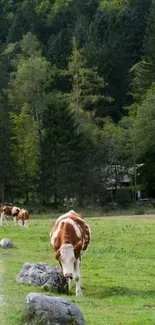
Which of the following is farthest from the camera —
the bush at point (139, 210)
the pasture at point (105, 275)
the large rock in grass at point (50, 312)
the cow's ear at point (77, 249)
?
the bush at point (139, 210)

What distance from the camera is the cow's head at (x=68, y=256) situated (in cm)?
1730

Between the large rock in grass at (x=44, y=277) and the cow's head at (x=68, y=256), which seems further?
the large rock in grass at (x=44, y=277)

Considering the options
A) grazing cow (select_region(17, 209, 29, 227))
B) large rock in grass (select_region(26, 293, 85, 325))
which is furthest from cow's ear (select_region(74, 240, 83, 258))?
grazing cow (select_region(17, 209, 29, 227))

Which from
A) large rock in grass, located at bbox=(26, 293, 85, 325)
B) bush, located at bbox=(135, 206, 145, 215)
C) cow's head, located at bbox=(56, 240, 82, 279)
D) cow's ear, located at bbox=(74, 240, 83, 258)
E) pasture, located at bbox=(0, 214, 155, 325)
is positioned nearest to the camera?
large rock in grass, located at bbox=(26, 293, 85, 325)

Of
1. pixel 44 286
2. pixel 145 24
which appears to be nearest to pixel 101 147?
pixel 145 24

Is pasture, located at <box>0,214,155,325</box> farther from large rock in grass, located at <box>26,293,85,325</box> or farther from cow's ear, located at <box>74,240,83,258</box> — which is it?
cow's ear, located at <box>74,240,83,258</box>

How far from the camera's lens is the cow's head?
17297mm

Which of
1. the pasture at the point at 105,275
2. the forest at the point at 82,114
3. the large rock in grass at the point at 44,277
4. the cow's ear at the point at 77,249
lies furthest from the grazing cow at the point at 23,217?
the forest at the point at 82,114

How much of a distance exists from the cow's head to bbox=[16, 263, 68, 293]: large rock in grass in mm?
566

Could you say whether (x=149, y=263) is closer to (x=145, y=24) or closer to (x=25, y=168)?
(x=25, y=168)

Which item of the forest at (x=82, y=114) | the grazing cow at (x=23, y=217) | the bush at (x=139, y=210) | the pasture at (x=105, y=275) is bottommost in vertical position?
the pasture at (x=105, y=275)

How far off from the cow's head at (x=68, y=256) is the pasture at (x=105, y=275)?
27.0 inches

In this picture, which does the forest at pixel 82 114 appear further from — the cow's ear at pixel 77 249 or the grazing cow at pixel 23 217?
the cow's ear at pixel 77 249

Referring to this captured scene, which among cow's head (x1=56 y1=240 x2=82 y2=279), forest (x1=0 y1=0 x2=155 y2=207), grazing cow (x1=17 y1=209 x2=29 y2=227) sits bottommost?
cow's head (x1=56 y1=240 x2=82 y2=279)
